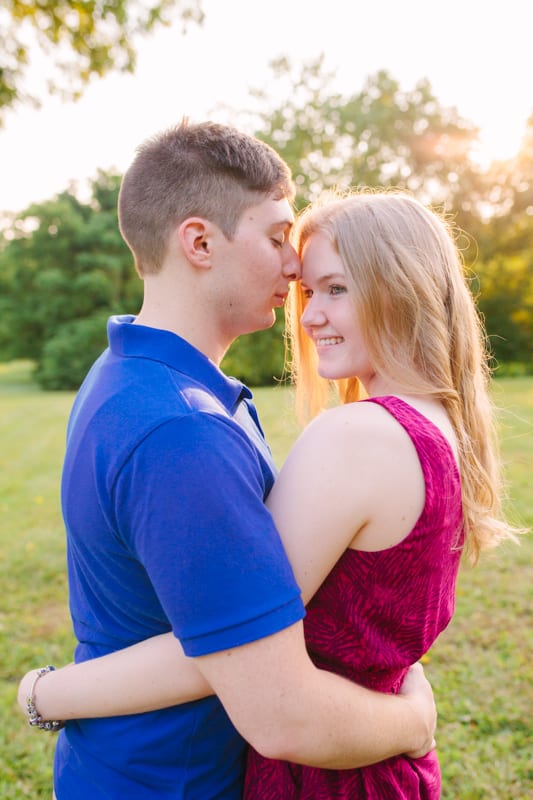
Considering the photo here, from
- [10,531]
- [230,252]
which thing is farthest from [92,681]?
[10,531]

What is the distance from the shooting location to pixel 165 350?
1.65m

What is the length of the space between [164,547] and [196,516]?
0.28 feet

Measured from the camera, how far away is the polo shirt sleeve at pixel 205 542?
1.29m

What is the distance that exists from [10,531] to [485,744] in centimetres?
605

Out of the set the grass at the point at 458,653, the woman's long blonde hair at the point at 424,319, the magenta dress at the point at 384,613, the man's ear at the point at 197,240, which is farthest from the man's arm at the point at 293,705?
the grass at the point at 458,653

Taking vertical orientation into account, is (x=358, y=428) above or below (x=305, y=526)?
above

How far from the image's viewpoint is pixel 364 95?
Answer: 33406mm

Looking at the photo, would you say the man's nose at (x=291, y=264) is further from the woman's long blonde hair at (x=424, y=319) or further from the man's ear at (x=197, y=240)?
the man's ear at (x=197, y=240)

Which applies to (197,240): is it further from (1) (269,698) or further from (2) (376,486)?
(1) (269,698)

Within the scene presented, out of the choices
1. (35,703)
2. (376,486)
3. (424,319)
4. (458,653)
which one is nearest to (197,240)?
(424,319)

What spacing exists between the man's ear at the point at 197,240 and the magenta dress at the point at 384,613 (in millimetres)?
589

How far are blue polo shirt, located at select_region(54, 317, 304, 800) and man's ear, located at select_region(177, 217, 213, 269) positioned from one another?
254 millimetres

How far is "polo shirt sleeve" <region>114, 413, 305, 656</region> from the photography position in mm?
1286

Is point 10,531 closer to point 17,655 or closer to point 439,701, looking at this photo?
point 17,655
